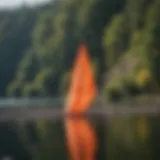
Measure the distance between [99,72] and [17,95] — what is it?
283 mm

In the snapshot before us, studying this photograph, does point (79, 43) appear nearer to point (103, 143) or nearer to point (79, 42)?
point (79, 42)

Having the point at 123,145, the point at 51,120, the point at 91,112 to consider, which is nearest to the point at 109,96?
the point at 91,112

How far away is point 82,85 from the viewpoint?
145cm

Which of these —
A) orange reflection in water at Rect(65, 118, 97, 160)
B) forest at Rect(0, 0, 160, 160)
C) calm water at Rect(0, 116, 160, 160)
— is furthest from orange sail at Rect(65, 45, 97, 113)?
orange reflection in water at Rect(65, 118, 97, 160)

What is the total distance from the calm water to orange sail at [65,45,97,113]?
0.85 feet

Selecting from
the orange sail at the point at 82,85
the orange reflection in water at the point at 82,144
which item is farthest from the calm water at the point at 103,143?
the orange sail at the point at 82,85

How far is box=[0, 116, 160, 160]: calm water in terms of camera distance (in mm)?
643

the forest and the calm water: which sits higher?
the forest

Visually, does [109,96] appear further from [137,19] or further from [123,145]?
[123,145]

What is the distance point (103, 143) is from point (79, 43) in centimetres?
72

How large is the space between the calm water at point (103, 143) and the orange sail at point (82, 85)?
0.85ft

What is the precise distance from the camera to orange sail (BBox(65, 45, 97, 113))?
4.62 feet

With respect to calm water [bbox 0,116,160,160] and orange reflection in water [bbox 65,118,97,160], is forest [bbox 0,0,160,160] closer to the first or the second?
calm water [bbox 0,116,160,160]

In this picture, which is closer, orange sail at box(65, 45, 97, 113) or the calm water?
the calm water
